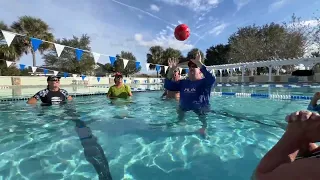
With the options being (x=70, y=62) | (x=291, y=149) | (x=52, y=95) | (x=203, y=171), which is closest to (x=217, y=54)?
(x=70, y=62)

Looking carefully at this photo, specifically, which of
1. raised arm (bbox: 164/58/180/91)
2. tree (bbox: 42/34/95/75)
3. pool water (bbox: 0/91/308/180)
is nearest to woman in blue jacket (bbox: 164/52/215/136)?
raised arm (bbox: 164/58/180/91)

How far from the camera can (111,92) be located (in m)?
7.70

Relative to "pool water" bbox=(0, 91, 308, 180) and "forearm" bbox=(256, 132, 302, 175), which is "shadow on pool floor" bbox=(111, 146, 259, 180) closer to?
"pool water" bbox=(0, 91, 308, 180)

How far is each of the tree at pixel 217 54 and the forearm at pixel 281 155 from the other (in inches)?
2021

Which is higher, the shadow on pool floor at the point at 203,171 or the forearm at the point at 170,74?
the forearm at the point at 170,74

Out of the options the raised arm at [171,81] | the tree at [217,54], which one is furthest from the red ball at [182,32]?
the tree at [217,54]

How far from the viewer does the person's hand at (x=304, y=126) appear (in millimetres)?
1196

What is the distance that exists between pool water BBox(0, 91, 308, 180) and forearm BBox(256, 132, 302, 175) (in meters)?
1.49

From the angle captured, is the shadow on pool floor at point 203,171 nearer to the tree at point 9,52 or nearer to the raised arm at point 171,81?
the raised arm at point 171,81

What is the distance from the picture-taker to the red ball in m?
7.18

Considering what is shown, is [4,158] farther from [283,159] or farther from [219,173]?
[283,159]

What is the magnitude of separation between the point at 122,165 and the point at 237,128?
9.55ft

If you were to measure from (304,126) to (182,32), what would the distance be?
6306mm

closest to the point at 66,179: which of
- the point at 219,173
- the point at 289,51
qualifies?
the point at 219,173
